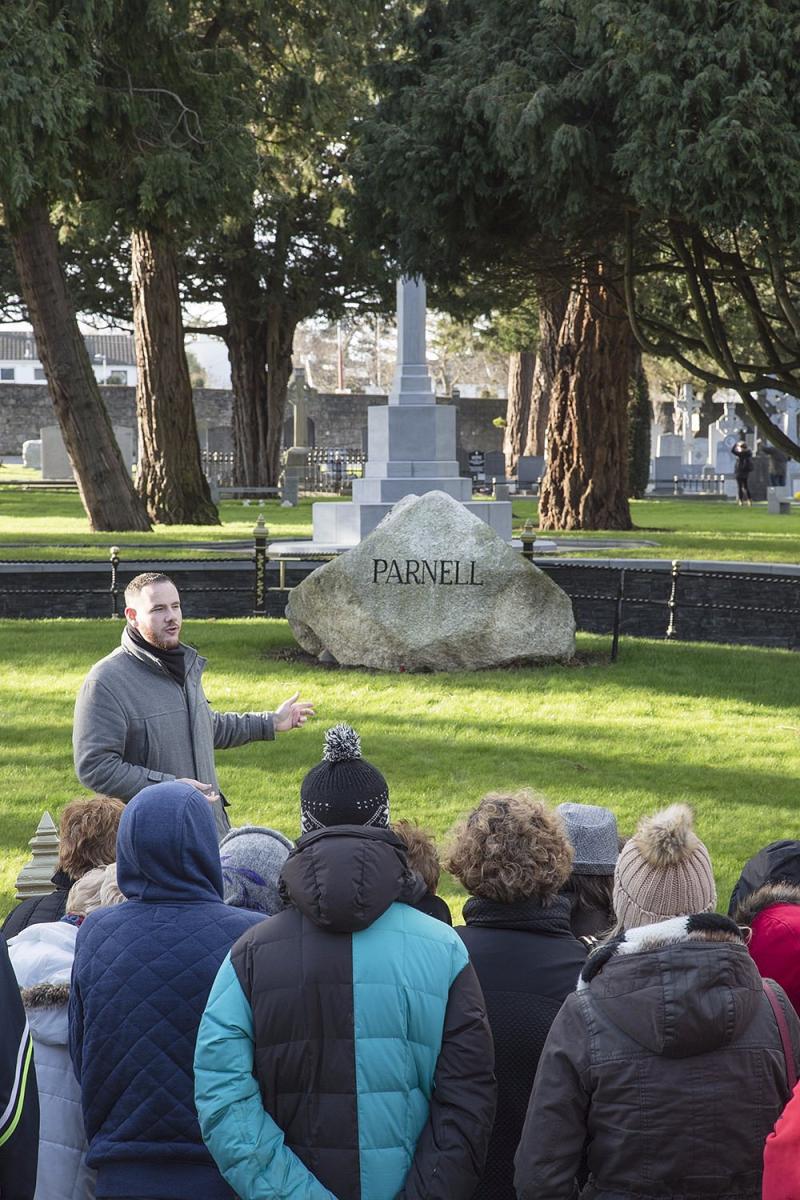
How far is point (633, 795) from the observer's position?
8336 millimetres

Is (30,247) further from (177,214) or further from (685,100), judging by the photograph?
(685,100)

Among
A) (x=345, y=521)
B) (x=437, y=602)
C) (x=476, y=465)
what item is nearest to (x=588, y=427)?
(x=345, y=521)

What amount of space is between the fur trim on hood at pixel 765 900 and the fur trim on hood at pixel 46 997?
1.76 meters

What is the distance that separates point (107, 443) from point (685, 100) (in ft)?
39.0

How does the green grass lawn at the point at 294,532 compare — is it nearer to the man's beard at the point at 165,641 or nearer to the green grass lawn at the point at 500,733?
the green grass lawn at the point at 500,733

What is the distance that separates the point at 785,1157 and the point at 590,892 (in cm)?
154

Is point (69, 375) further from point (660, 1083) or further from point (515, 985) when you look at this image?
point (660, 1083)

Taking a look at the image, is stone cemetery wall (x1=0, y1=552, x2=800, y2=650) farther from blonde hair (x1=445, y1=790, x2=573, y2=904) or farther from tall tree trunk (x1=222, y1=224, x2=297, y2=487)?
tall tree trunk (x1=222, y1=224, x2=297, y2=487)

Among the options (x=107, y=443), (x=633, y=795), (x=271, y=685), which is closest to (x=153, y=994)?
(x=633, y=795)

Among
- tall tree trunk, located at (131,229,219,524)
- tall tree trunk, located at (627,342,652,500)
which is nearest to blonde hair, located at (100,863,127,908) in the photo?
tall tree trunk, located at (131,229,219,524)

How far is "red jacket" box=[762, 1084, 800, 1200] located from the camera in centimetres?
260

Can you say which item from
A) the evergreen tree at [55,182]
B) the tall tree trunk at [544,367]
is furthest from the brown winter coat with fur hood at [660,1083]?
the tall tree trunk at [544,367]

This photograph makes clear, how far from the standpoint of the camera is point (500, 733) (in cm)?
1001

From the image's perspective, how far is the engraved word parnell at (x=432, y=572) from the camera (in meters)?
12.4
